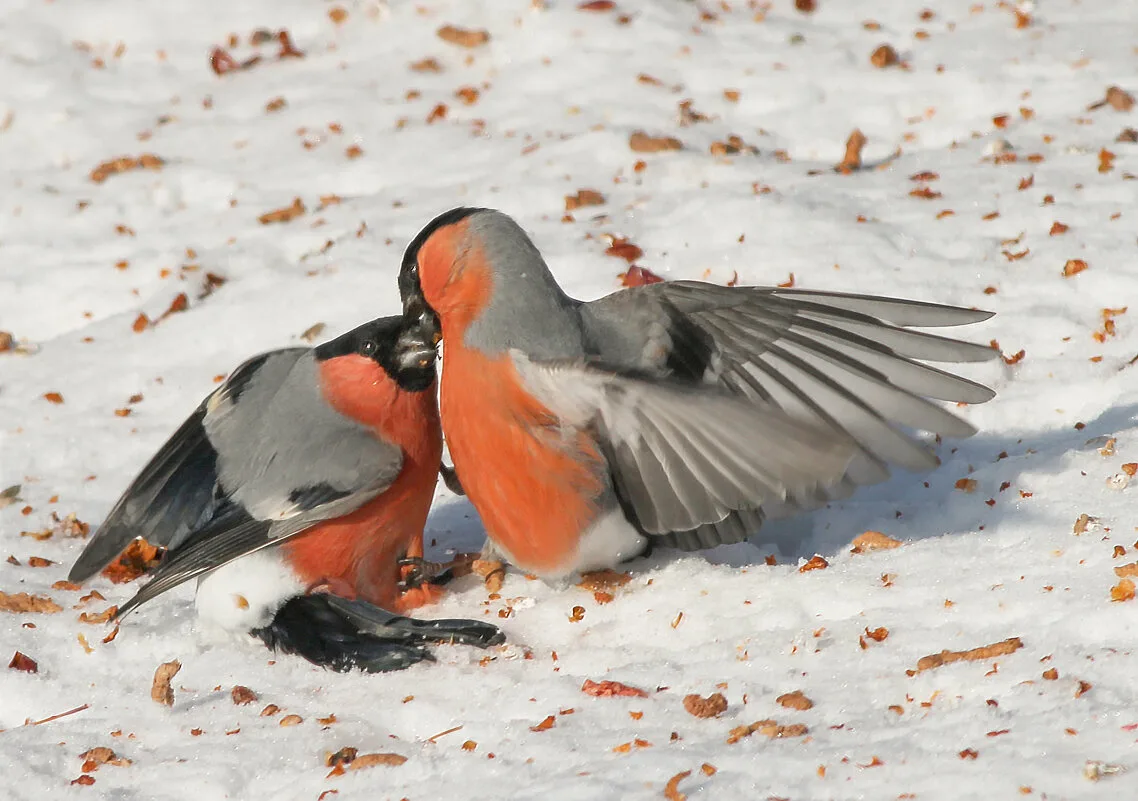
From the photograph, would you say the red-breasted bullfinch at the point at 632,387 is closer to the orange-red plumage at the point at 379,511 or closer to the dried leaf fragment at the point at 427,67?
the orange-red plumage at the point at 379,511

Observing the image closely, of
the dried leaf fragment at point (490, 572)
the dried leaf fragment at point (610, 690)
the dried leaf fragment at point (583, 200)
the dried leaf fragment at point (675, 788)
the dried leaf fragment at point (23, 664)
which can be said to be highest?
the dried leaf fragment at point (583, 200)

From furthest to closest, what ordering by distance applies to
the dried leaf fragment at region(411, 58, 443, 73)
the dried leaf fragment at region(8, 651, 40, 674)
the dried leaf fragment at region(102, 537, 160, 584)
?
the dried leaf fragment at region(411, 58, 443, 73) < the dried leaf fragment at region(102, 537, 160, 584) < the dried leaf fragment at region(8, 651, 40, 674)

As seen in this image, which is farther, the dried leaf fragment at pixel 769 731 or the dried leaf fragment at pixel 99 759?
the dried leaf fragment at pixel 99 759

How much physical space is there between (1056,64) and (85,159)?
435cm

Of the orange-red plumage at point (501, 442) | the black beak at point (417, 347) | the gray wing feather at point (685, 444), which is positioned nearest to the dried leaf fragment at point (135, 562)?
the black beak at point (417, 347)

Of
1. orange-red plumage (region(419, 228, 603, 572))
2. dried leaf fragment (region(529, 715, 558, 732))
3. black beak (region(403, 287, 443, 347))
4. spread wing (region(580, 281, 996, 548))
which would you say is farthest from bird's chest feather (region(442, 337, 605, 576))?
dried leaf fragment (region(529, 715, 558, 732))

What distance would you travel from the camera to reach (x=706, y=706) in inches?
111

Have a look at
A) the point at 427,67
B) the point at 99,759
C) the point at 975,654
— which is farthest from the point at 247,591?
the point at 427,67

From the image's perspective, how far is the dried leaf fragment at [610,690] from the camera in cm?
296

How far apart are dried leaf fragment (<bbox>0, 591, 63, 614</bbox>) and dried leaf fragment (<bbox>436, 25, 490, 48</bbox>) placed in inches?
151

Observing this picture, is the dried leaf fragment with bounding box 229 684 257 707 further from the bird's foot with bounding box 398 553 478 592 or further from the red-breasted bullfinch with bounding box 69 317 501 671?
the bird's foot with bounding box 398 553 478 592

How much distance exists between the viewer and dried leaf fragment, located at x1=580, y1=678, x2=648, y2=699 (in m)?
2.96

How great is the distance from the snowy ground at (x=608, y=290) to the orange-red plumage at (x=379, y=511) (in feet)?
0.62

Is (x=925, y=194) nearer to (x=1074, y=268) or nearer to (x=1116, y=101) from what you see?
(x=1074, y=268)
